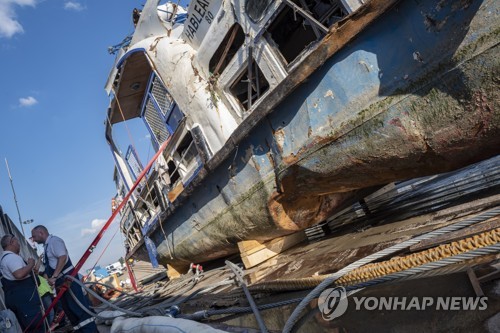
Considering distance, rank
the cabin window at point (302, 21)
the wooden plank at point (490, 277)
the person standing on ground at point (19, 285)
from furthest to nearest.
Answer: the person standing on ground at point (19, 285) → the cabin window at point (302, 21) → the wooden plank at point (490, 277)

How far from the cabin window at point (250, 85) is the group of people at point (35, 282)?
2.85 m

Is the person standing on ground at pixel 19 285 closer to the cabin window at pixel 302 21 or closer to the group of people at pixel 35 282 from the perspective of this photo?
the group of people at pixel 35 282

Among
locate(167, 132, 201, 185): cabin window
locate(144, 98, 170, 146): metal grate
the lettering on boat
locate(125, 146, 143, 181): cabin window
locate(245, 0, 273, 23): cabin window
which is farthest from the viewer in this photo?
locate(125, 146, 143, 181): cabin window

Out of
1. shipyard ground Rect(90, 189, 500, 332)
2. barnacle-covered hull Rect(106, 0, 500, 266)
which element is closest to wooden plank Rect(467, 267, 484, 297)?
shipyard ground Rect(90, 189, 500, 332)

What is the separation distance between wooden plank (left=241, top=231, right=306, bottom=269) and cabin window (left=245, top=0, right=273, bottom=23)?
287cm

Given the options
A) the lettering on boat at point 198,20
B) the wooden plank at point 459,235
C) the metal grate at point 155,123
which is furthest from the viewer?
the metal grate at point 155,123

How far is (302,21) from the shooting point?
429 centimetres

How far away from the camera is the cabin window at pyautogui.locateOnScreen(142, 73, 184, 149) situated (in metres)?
5.79

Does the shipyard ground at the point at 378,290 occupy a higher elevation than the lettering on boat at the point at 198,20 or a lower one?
lower

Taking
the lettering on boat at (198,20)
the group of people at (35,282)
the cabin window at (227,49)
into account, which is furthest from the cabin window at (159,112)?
the group of people at (35,282)

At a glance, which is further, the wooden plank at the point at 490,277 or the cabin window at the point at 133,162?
the cabin window at the point at 133,162

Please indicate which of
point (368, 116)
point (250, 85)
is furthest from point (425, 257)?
point (250, 85)

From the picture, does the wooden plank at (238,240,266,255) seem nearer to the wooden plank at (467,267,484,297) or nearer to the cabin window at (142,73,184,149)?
the cabin window at (142,73,184,149)

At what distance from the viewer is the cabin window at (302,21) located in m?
3.21
